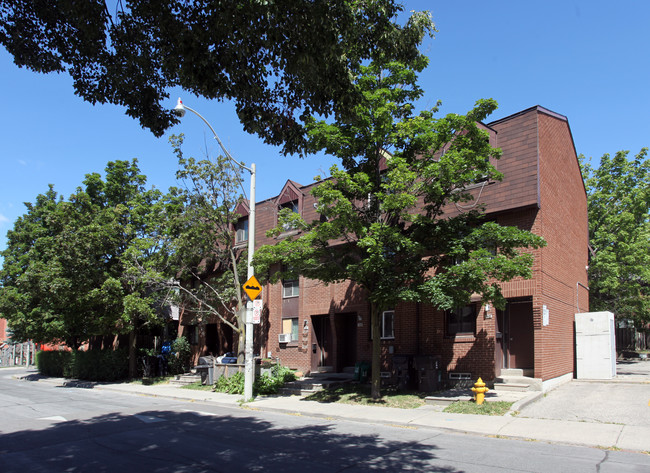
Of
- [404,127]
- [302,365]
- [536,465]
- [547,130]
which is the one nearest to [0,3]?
[404,127]

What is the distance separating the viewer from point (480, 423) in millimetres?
10875

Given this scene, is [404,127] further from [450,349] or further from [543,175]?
[450,349]

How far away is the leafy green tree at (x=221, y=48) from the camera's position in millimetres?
6590

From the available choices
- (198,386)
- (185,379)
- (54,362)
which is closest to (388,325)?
(198,386)

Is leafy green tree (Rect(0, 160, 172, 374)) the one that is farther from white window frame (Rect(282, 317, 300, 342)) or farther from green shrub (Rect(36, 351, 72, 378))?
white window frame (Rect(282, 317, 300, 342))

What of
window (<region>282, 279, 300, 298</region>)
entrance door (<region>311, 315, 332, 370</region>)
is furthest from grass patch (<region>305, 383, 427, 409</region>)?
window (<region>282, 279, 300, 298</region>)

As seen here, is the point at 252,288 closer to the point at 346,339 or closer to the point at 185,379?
the point at 346,339

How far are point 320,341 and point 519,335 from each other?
28.8 feet

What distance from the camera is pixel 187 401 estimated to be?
16.8 metres

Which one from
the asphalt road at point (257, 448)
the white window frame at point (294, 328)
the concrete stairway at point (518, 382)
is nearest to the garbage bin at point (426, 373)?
the concrete stairway at point (518, 382)

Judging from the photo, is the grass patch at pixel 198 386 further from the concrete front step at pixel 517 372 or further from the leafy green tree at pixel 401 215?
the concrete front step at pixel 517 372

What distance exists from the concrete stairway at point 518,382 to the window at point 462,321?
176 centimetres

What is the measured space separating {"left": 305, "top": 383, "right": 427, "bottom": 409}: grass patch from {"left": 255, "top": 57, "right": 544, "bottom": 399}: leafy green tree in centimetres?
47

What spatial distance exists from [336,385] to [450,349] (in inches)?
164
